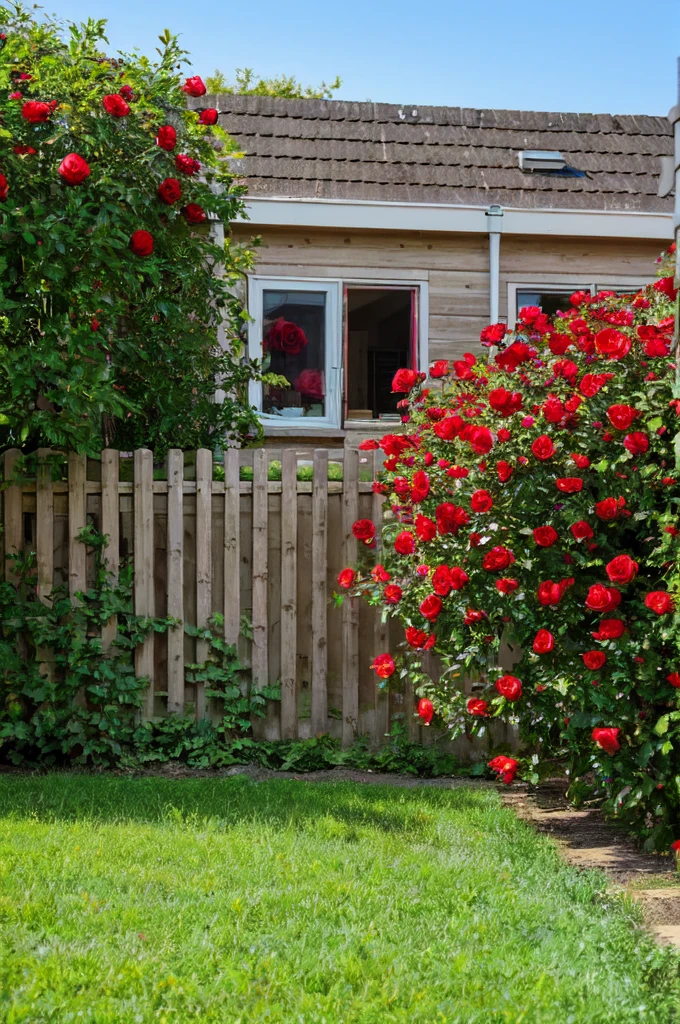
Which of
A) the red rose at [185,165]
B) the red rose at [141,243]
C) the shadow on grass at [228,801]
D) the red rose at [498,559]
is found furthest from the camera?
the red rose at [185,165]

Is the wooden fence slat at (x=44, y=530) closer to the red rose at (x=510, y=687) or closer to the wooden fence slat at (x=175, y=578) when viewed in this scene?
the wooden fence slat at (x=175, y=578)

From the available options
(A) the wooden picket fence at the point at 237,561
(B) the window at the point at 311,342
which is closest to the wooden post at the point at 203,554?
(A) the wooden picket fence at the point at 237,561

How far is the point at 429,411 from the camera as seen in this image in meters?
5.44

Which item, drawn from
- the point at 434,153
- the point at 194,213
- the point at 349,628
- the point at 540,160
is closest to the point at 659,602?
the point at 349,628

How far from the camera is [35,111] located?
5398 mm

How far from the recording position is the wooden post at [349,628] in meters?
6.23

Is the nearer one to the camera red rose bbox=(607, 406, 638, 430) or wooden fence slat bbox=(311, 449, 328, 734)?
red rose bbox=(607, 406, 638, 430)

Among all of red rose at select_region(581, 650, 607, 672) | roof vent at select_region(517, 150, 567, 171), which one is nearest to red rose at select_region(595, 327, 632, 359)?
red rose at select_region(581, 650, 607, 672)

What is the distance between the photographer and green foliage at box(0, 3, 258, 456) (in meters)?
5.51

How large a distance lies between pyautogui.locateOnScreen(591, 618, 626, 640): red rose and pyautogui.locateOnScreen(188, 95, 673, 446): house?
5.28m

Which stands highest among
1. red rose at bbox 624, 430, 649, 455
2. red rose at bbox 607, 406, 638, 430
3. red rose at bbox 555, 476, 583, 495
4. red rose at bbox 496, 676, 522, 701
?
red rose at bbox 607, 406, 638, 430

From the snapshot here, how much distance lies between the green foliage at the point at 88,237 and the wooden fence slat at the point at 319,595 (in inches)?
42.2

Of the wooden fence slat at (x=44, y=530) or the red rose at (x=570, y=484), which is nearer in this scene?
the red rose at (x=570, y=484)

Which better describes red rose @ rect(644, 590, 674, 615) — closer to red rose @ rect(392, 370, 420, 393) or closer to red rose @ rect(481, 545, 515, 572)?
red rose @ rect(481, 545, 515, 572)
